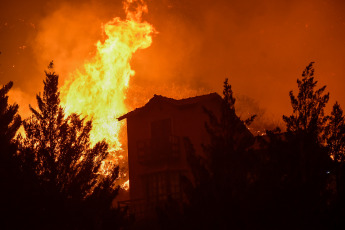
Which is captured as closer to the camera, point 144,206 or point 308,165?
point 308,165

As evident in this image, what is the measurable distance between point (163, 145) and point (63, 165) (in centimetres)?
971

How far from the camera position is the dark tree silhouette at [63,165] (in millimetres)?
13220

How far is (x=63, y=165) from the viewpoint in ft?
45.4

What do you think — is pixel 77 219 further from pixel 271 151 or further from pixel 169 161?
pixel 169 161

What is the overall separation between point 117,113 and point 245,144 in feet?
89.2

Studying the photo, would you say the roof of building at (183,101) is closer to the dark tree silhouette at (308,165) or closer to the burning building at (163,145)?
the burning building at (163,145)

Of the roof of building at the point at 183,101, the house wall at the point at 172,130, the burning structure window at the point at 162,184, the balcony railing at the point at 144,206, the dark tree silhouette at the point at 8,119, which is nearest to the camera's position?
the dark tree silhouette at the point at 8,119

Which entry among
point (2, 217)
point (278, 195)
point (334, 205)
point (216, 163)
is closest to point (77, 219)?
point (2, 217)

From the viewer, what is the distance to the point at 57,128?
1438cm

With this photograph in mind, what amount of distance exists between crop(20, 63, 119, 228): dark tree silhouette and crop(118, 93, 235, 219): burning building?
8.03m

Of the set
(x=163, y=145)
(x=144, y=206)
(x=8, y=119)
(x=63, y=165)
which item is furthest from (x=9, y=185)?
(x=163, y=145)

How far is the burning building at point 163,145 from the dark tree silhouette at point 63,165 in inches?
316

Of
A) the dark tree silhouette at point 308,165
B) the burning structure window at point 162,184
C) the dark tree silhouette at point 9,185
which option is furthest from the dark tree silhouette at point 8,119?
the dark tree silhouette at point 308,165

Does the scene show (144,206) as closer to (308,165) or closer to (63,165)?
(63,165)
